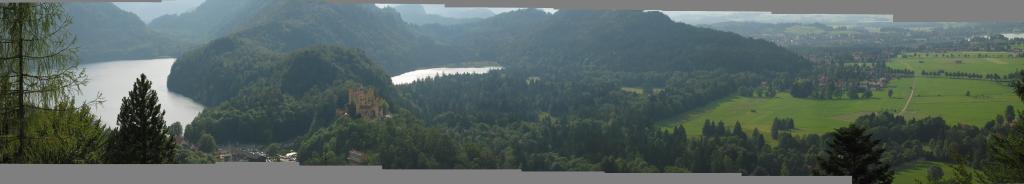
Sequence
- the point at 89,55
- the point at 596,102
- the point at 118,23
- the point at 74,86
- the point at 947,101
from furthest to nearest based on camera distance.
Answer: the point at 596,102 < the point at 947,101 < the point at 118,23 < the point at 89,55 < the point at 74,86

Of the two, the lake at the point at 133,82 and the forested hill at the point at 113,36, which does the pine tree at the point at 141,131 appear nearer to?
the lake at the point at 133,82

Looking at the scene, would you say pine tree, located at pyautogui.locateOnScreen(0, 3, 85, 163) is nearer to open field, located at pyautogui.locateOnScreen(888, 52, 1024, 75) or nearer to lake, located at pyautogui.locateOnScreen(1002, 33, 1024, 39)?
open field, located at pyautogui.locateOnScreen(888, 52, 1024, 75)

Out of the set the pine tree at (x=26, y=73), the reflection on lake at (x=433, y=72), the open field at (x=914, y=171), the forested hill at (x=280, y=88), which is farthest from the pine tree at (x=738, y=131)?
the pine tree at (x=26, y=73)

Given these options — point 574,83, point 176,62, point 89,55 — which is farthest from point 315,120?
point 574,83

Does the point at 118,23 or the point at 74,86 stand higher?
the point at 118,23

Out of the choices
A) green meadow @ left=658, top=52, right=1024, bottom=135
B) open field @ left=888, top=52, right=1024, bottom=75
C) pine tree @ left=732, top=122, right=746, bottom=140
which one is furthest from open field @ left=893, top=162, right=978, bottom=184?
pine tree @ left=732, top=122, right=746, bottom=140

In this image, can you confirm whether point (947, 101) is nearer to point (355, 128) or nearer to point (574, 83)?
point (574, 83)

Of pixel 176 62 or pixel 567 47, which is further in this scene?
pixel 567 47

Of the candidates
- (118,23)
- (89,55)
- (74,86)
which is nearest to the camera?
(74,86)
